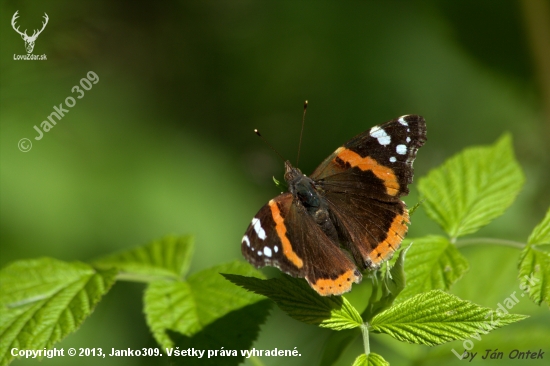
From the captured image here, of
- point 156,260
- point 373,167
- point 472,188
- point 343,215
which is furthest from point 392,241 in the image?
point 156,260

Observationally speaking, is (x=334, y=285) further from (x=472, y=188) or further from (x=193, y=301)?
(x=472, y=188)

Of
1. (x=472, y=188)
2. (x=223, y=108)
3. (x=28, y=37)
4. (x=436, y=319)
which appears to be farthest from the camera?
(x=223, y=108)

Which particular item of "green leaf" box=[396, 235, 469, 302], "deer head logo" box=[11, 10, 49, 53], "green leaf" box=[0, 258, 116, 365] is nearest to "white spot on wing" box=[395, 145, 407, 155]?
"green leaf" box=[396, 235, 469, 302]

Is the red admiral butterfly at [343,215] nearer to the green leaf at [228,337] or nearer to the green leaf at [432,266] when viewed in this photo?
the green leaf at [432,266]

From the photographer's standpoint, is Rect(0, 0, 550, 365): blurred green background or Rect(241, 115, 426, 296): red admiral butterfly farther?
Rect(0, 0, 550, 365): blurred green background

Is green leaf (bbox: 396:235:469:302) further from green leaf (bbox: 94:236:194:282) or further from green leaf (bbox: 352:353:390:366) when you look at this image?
green leaf (bbox: 94:236:194:282)

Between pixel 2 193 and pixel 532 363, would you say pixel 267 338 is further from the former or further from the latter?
pixel 2 193

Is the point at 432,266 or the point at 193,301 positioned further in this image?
the point at 193,301
